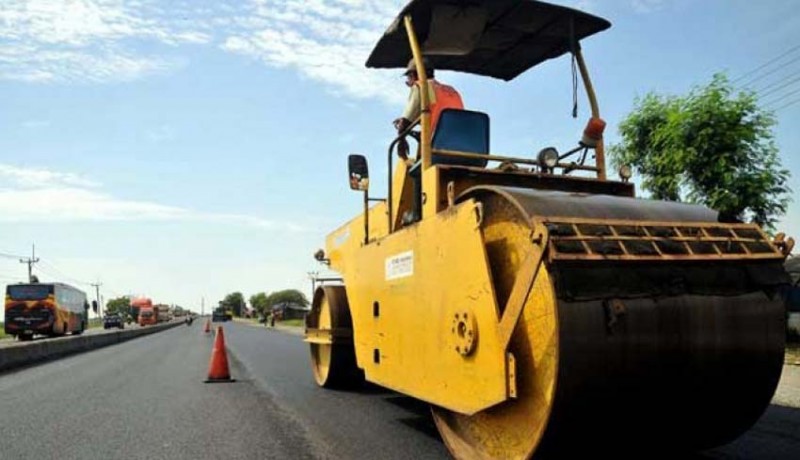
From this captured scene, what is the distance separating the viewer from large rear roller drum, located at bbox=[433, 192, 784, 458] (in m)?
3.45

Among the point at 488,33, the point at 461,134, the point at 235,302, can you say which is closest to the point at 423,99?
the point at 461,134

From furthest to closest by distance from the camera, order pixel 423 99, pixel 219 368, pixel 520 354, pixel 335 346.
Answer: pixel 219 368 → pixel 335 346 → pixel 423 99 → pixel 520 354

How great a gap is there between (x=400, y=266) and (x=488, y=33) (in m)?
2.31

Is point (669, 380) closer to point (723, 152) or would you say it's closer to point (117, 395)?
point (117, 395)

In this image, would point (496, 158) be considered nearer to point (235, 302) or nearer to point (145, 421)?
point (145, 421)

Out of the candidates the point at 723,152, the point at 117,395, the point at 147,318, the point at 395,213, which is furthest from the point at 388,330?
the point at 147,318

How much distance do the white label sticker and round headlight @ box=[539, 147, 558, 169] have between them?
1274mm

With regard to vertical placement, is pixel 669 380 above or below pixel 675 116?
below

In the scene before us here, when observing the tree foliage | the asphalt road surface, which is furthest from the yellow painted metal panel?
the tree foliage

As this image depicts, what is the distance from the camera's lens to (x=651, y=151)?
1675 cm

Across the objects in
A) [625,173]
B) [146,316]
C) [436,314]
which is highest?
[625,173]

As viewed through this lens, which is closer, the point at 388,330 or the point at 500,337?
the point at 500,337

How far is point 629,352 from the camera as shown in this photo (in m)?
3.52

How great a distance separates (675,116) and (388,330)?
40.6 ft
